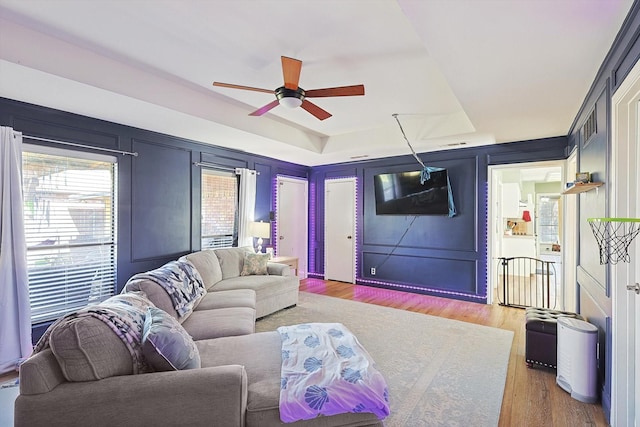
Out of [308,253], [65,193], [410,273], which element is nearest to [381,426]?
[65,193]

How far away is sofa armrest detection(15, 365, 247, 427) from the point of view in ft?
4.18

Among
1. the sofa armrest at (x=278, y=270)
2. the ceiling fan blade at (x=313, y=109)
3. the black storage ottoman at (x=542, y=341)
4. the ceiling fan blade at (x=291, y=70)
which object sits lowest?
the black storage ottoman at (x=542, y=341)

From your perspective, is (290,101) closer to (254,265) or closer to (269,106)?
(269,106)

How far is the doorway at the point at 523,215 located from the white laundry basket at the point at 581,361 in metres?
2.26

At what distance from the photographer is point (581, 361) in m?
2.28

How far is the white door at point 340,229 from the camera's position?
6273 millimetres

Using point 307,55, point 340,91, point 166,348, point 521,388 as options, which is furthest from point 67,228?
point 521,388

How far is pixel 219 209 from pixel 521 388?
14.1 feet

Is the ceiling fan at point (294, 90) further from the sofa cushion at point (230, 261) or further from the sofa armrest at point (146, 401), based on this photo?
the sofa cushion at point (230, 261)

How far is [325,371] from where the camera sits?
173 centimetres

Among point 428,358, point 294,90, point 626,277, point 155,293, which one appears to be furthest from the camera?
point 428,358

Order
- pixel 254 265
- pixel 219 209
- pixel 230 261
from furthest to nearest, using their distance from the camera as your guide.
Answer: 1. pixel 219 209
2. pixel 254 265
3. pixel 230 261

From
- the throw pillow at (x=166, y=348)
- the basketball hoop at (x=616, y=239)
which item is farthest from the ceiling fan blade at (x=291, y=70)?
the basketball hoop at (x=616, y=239)

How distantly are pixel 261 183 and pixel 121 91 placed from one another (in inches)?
117
